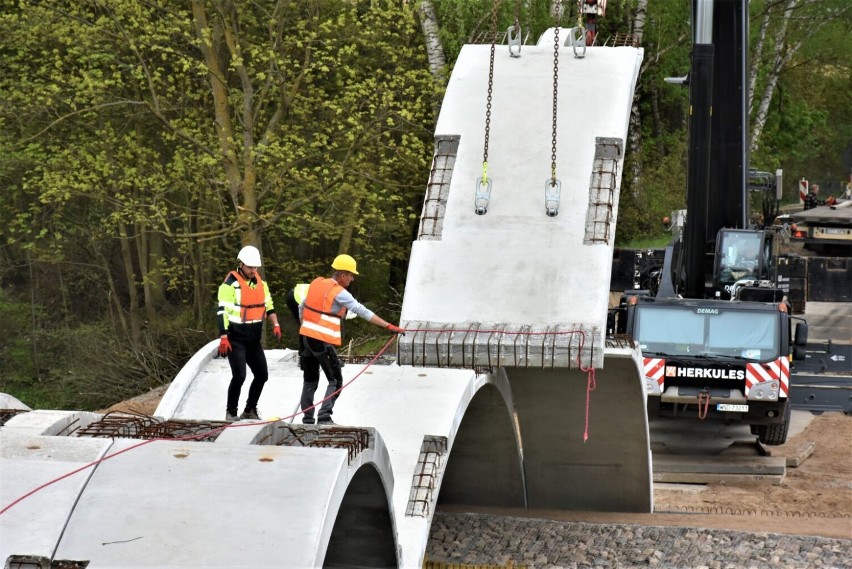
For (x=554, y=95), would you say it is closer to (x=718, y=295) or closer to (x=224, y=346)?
(x=224, y=346)

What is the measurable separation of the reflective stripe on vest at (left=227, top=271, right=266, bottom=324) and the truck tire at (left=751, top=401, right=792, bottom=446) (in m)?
9.84

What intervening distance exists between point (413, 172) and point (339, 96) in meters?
2.14

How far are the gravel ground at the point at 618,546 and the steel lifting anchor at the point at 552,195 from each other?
3.46 m

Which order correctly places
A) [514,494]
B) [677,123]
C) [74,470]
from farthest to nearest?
[677,123] → [514,494] → [74,470]

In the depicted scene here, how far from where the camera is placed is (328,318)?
1054 cm

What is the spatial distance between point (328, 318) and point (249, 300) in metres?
0.69

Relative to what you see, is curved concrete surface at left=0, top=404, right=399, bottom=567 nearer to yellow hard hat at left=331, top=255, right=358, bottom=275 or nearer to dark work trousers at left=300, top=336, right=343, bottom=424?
yellow hard hat at left=331, top=255, right=358, bottom=275

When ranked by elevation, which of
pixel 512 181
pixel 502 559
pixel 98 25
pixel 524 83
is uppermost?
pixel 98 25

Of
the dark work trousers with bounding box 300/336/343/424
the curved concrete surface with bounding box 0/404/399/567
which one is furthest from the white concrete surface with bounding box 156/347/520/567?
the curved concrete surface with bounding box 0/404/399/567

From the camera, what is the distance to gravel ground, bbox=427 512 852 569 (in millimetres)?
12203

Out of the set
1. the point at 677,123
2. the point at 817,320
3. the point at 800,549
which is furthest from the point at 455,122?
the point at 677,123

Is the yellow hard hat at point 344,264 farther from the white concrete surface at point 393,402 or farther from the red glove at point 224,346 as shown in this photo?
the white concrete surface at point 393,402

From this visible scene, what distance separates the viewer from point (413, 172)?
2597cm

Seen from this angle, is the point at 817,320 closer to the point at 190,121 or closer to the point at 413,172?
the point at 413,172
